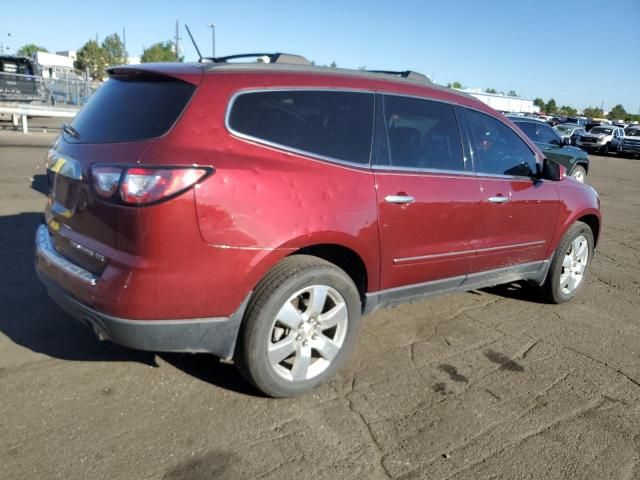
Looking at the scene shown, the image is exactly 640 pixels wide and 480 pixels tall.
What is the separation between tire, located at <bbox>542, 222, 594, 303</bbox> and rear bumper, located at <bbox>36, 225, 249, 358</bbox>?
10.6ft

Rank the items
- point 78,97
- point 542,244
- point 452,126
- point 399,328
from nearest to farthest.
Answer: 1. point 452,126
2. point 399,328
3. point 542,244
4. point 78,97

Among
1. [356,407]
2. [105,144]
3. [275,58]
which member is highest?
[275,58]

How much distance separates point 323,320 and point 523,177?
89.7 inches

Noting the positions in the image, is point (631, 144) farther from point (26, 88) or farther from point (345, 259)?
point (345, 259)

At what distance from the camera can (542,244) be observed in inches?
182

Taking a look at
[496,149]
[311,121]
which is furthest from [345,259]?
[496,149]

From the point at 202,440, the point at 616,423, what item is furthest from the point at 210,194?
the point at 616,423

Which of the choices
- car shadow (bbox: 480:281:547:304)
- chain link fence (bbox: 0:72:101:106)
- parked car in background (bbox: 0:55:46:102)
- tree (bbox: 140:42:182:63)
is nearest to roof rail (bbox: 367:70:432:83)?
car shadow (bbox: 480:281:547:304)

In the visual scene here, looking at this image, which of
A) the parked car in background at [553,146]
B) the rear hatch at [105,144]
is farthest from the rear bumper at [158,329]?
the parked car in background at [553,146]

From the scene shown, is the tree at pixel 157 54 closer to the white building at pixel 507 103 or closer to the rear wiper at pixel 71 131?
the white building at pixel 507 103

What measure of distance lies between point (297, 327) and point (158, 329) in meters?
0.77

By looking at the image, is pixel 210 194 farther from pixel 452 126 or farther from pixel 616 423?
pixel 616 423

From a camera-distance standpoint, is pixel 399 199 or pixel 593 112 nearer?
pixel 399 199

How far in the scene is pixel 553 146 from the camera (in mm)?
12984
